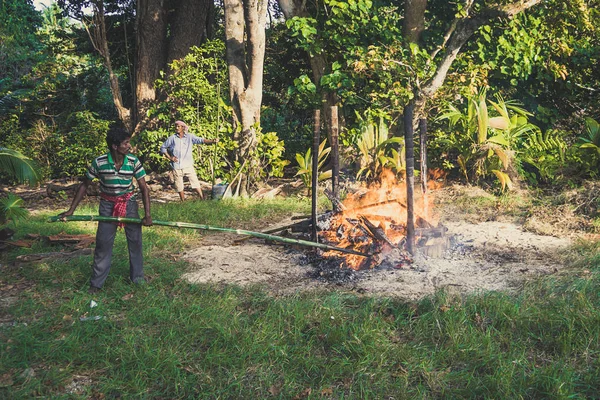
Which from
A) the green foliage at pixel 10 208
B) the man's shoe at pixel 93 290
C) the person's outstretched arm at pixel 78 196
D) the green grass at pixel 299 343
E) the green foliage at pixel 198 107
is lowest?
the green grass at pixel 299 343

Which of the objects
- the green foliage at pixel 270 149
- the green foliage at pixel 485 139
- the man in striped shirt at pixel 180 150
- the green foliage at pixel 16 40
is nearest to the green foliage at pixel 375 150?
the green foliage at pixel 485 139

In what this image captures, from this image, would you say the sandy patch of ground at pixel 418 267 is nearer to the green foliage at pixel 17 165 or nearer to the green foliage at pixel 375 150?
the green foliage at pixel 17 165

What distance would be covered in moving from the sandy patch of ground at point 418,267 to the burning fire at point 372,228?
0.96 feet

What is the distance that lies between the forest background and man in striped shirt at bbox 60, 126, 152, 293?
539 cm

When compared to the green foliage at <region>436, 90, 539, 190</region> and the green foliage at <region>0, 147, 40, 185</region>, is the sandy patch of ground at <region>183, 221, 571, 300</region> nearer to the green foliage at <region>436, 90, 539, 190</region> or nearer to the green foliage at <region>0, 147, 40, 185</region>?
the green foliage at <region>0, 147, 40, 185</region>

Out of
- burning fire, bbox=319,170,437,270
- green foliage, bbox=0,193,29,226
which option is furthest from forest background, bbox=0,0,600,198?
green foliage, bbox=0,193,29,226

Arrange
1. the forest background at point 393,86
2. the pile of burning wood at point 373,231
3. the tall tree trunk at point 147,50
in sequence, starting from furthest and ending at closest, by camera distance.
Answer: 1. the tall tree trunk at point 147,50
2. the forest background at point 393,86
3. the pile of burning wood at point 373,231

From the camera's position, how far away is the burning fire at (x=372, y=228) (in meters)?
6.18

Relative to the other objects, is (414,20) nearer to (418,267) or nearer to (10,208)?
(418,267)

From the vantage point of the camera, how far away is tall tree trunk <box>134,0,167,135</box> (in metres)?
12.7

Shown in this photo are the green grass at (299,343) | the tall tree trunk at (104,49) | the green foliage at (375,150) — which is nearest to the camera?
the green grass at (299,343)

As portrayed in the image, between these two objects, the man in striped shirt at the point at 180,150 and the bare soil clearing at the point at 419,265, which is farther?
the man in striped shirt at the point at 180,150

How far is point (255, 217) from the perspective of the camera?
8.90 metres

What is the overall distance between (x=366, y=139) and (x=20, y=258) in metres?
6.52
